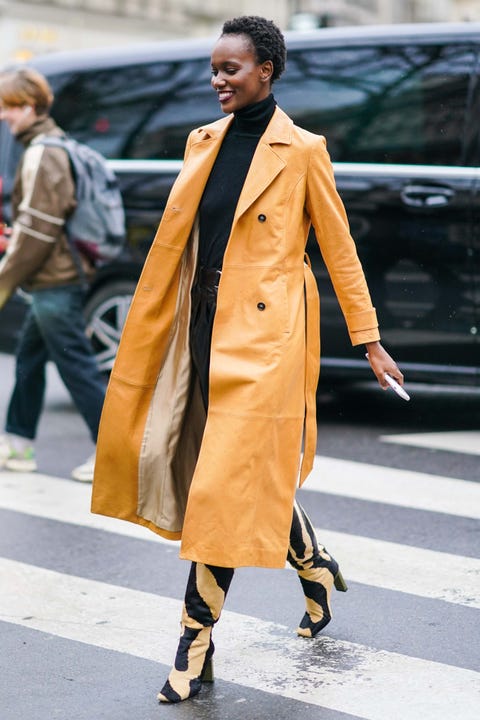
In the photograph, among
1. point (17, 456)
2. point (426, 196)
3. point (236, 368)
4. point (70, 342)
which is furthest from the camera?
point (426, 196)

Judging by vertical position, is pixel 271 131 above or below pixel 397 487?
above

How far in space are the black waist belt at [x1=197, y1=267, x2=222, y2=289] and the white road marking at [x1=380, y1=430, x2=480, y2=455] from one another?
3.43 meters

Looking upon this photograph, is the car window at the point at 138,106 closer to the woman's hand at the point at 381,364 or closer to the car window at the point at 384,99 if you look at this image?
the car window at the point at 384,99

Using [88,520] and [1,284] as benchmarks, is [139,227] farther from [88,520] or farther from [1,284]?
[88,520]

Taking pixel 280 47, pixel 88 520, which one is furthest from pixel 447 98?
pixel 280 47

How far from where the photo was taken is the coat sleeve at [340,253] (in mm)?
3908

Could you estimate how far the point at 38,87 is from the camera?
6586mm

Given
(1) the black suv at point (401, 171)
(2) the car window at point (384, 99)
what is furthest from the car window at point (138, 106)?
(2) the car window at point (384, 99)

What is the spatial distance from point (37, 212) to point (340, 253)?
9.19ft

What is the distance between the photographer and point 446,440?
7.41 meters

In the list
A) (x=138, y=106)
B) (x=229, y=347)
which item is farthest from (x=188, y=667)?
(x=138, y=106)

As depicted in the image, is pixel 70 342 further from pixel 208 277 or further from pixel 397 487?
pixel 208 277

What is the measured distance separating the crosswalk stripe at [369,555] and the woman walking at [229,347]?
105 cm

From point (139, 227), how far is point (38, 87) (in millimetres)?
1582
